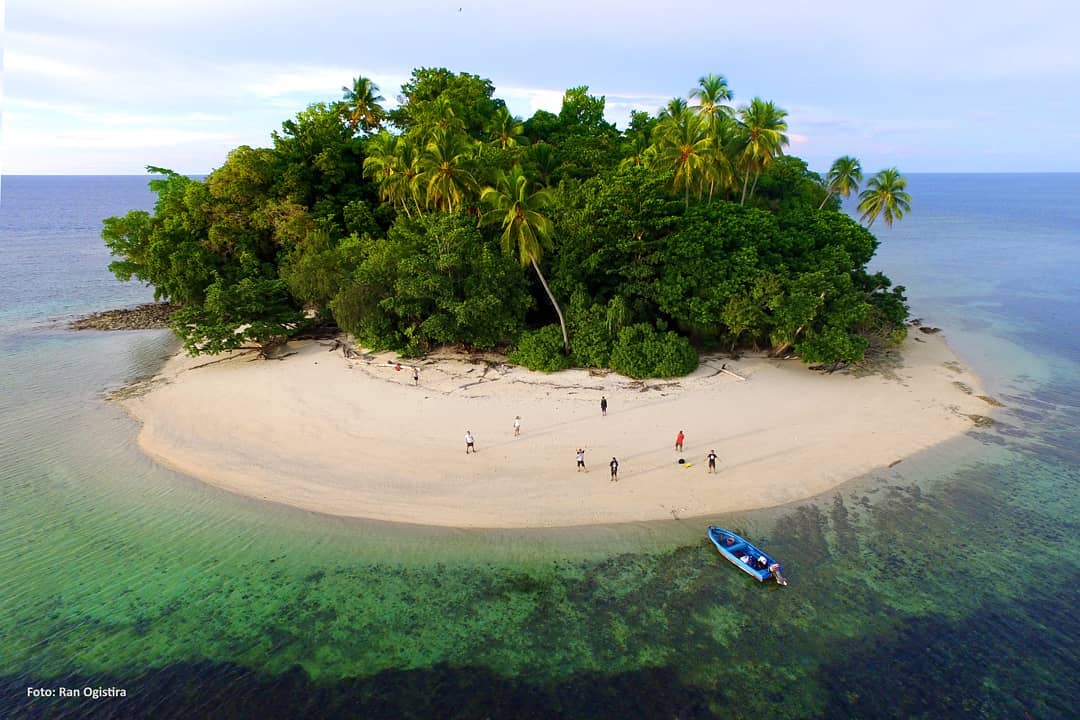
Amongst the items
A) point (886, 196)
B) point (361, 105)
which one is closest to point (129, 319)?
point (361, 105)

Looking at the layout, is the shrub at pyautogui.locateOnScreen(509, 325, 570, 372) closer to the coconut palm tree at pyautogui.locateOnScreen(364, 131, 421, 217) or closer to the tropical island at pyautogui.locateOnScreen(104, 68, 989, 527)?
the tropical island at pyautogui.locateOnScreen(104, 68, 989, 527)

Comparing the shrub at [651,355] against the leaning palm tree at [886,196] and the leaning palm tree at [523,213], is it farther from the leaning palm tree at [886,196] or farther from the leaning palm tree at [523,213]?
the leaning palm tree at [886,196]

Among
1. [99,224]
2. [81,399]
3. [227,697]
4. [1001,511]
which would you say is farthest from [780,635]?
[99,224]

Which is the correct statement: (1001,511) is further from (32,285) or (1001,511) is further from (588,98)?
(32,285)

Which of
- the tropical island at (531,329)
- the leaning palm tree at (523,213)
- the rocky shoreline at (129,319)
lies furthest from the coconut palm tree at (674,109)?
the rocky shoreline at (129,319)

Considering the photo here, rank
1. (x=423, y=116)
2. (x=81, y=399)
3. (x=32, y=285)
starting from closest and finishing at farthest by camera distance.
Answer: (x=81, y=399) < (x=423, y=116) < (x=32, y=285)

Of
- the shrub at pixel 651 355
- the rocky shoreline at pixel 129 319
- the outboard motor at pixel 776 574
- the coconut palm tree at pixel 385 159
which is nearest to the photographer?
the outboard motor at pixel 776 574

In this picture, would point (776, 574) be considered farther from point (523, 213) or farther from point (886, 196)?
point (886, 196)
